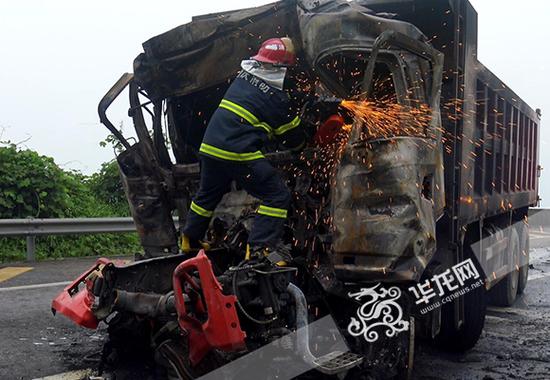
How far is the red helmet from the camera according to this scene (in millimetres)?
3562

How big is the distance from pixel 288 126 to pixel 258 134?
292 millimetres

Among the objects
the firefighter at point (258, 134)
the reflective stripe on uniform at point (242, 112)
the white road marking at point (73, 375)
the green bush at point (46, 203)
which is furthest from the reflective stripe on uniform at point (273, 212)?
the green bush at point (46, 203)

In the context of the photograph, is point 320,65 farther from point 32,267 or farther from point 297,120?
point 32,267

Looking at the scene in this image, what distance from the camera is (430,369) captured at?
4.54 m

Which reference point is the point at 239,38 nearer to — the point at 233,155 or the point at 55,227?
the point at 233,155

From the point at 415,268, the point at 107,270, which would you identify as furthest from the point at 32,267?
the point at 415,268

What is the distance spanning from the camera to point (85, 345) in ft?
14.9

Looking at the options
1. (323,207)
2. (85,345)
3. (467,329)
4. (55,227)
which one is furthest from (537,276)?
(85,345)

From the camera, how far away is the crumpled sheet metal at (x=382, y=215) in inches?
127

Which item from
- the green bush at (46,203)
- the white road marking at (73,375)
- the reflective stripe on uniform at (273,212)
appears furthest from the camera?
the green bush at (46,203)

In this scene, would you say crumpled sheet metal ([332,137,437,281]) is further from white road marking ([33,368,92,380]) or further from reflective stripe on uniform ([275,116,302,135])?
white road marking ([33,368,92,380])

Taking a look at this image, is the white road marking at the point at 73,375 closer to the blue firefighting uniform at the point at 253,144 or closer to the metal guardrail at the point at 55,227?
the blue firefighting uniform at the point at 253,144

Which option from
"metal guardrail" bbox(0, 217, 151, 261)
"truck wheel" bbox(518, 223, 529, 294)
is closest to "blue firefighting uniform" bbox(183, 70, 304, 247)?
"truck wheel" bbox(518, 223, 529, 294)

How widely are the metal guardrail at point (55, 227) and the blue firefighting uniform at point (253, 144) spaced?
5.38 metres
